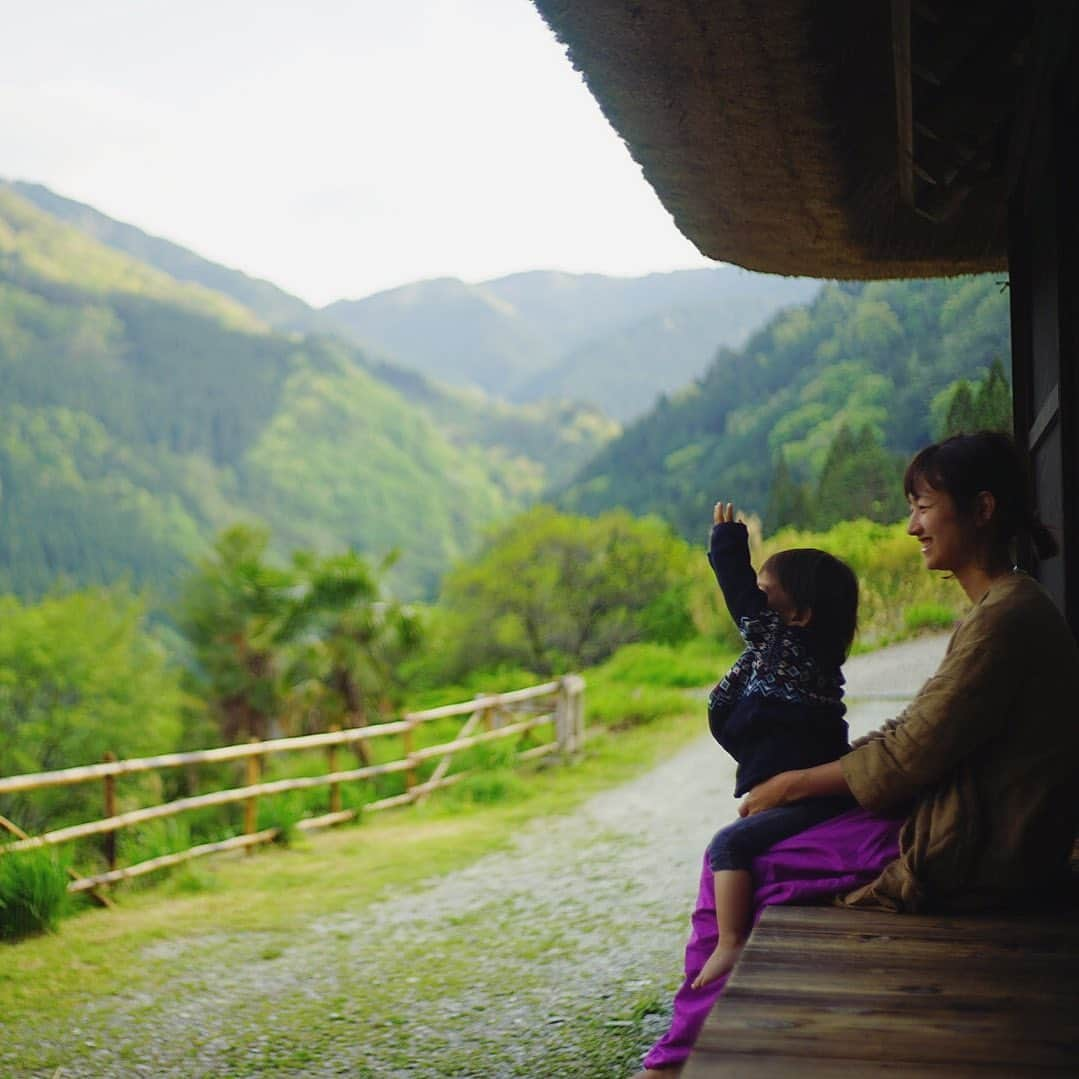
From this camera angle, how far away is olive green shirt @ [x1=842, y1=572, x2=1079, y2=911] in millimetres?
1531

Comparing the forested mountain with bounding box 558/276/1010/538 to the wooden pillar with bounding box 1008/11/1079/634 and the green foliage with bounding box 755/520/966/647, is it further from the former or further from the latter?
the wooden pillar with bounding box 1008/11/1079/634

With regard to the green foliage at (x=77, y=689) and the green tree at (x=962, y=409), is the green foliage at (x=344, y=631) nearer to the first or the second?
the green tree at (x=962, y=409)

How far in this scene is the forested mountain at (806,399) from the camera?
51.8 ft

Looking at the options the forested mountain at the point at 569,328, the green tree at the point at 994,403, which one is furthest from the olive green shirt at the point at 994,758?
the forested mountain at the point at 569,328

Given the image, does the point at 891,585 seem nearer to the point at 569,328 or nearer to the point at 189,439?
the point at 189,439

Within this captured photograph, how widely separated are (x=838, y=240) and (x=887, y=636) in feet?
28.4

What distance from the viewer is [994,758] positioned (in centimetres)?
156

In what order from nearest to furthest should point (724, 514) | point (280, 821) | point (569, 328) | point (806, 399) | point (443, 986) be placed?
point (724, 514) → point (443, 986) → point (280, 821) → point (806, 399) → point (569, 328)

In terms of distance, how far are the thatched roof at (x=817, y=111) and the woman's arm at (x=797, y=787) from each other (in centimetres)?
111

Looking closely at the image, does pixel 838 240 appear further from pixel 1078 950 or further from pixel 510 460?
pixel 510 460

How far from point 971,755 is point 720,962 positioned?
42 centimetres

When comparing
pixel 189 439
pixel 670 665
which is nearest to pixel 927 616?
pixel 670 665

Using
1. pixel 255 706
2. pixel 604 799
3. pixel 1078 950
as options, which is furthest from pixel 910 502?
pixel 255 706

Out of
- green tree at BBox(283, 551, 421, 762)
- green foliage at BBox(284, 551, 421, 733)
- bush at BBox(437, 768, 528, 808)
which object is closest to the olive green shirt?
bush at BBox(437, 768, 528, 808)
